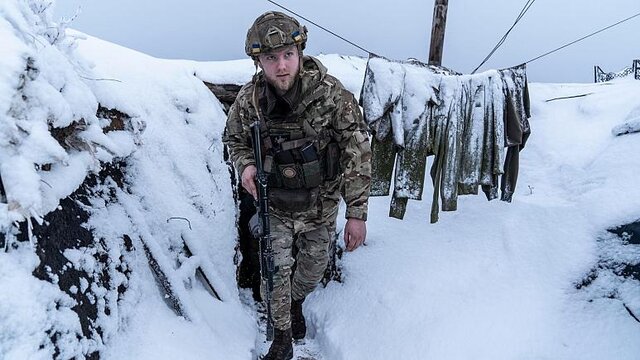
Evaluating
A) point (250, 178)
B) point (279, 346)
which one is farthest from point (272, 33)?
point (279, 346)

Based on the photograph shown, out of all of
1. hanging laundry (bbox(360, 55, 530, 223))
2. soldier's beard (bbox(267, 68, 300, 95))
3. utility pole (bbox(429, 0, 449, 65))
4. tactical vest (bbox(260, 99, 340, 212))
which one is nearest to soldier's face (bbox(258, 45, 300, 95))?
soldier's beard (bbox(267, 68, 300, 95))

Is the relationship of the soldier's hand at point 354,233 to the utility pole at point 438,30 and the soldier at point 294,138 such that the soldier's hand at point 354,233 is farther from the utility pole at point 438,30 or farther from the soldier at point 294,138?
the utility pole at point 438,30

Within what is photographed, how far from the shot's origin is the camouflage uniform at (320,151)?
2.74m

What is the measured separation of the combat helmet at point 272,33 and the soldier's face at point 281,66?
0.17 ft

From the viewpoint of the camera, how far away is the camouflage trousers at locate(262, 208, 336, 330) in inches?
118

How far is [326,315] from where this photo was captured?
143 inches

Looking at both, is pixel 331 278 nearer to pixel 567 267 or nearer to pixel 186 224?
pixel 186 224

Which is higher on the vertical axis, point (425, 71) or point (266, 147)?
point (425, 71)

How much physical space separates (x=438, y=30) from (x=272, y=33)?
3.26 metres

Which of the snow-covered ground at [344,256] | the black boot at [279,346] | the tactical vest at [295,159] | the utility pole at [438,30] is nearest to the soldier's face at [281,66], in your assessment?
the tactical vest at [295,159]

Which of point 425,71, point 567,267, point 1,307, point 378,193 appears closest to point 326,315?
point 378,193

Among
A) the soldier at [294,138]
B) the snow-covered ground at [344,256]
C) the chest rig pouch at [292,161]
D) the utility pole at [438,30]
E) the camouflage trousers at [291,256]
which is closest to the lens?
the snow-covered ground at [344,256]

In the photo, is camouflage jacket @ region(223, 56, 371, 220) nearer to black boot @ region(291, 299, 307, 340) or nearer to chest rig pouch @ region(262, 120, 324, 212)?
chest rig pouch @ region(262, 120, 324, 212)

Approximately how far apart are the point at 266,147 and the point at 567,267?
7.75ft
